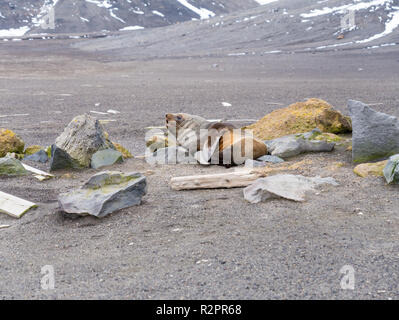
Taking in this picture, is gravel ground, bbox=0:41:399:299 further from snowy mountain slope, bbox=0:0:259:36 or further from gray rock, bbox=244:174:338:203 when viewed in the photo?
snowy mountain slope, bbox=0:0:259:36

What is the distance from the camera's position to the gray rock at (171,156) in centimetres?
583

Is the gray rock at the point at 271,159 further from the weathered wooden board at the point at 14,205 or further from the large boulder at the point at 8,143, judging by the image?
the large boulder at the point at 8,143

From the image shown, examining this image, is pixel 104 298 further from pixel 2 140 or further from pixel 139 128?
pixel 139 128

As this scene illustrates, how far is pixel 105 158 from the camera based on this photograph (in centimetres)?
591

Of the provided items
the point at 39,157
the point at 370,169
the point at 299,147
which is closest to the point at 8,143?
the point at 39,157

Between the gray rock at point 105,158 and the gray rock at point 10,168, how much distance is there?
0.72 meters

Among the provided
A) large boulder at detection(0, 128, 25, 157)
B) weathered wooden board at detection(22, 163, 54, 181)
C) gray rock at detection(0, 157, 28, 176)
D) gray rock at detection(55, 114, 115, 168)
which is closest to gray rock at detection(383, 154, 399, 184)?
gray rock at detection(55, 114, 115, 168)

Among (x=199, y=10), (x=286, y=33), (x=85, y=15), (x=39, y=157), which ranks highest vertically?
(x=199, y=10)

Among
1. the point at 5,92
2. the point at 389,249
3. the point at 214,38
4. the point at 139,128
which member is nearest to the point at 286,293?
the point at 389,249

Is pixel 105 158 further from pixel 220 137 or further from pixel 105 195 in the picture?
pixel 105 195

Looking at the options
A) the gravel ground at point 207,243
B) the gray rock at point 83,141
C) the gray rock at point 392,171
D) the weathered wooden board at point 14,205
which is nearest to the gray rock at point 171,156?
the gravel ground at point 207,243

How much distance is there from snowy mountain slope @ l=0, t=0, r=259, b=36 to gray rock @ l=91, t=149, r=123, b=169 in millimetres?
67232

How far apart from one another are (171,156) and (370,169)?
6.93 feet

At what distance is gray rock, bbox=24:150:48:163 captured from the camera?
6172 mm
